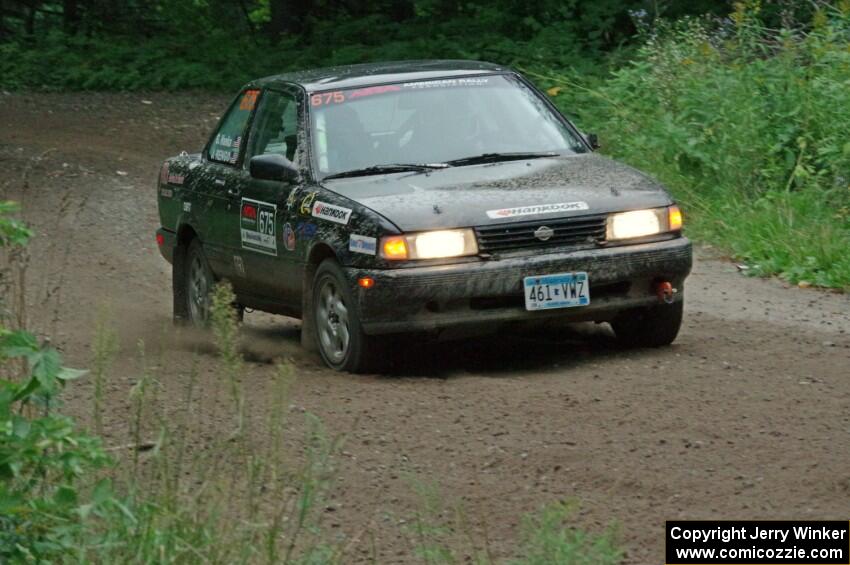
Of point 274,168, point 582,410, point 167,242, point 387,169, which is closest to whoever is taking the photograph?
point 582,410

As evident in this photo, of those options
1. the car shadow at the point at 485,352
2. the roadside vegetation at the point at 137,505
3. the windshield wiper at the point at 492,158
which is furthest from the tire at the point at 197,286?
the roadside vegetation at the point at 137,505

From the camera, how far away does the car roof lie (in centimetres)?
927

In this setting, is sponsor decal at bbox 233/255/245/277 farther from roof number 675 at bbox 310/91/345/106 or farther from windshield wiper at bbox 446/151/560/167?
windshield wiper at bbox 446/151/560/167

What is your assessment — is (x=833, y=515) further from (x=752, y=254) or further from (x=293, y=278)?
(x=752, y=254)

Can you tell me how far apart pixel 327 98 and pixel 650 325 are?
2.26 m

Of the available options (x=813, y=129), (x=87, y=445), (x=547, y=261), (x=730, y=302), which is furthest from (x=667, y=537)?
(x=813, y=129)

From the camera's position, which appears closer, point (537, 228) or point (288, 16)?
point (537, 228)

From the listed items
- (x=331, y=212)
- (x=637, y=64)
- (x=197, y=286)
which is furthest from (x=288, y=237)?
(x=637, y=64)

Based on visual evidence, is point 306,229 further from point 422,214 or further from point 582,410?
point 582,410

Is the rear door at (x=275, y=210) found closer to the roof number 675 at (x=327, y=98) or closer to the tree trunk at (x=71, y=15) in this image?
the roof number 675 at (x=327, y=98)

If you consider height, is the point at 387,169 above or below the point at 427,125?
below

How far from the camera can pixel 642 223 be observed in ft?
27.2

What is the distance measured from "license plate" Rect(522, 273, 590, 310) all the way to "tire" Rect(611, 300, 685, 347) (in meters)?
0.56

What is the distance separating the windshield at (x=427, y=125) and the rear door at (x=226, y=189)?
2.79ft
